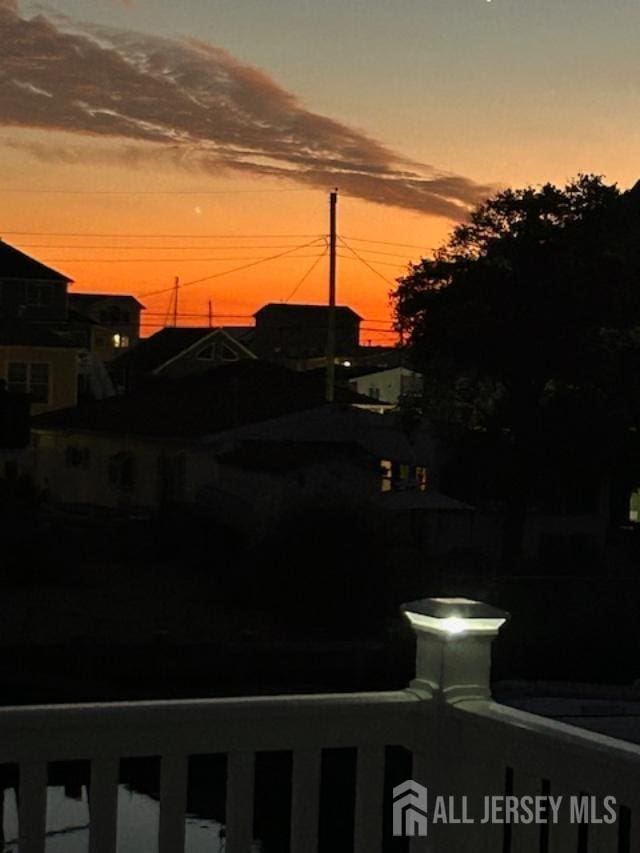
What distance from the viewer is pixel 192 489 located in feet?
117

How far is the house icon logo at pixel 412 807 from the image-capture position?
3.85m

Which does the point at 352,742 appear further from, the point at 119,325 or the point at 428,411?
the point at 119,325

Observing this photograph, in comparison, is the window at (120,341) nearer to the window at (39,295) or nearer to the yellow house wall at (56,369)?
the window at (39,295)

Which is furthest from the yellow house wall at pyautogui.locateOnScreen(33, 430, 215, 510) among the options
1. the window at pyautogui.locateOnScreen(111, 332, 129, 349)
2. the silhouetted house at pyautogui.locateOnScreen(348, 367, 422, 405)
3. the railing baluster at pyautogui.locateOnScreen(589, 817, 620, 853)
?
the window at pyautogui.locateOnScreen(111, 332, 129, 349)

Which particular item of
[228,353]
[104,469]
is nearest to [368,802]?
[104,469]

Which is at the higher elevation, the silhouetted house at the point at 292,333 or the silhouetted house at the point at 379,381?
the silhouetted house at the point at 292,333

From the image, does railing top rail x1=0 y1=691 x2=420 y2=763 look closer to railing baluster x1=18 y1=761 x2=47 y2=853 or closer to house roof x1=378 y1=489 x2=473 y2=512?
railing baluster x1=18 y1=761 x2=47 y2=853

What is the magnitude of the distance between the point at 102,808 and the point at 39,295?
2145 inches

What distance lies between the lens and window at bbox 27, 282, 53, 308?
56250mm

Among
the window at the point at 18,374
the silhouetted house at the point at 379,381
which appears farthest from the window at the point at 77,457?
the silhouetted house at the point at 379,381

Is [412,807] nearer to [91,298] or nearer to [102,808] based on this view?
[102,808]

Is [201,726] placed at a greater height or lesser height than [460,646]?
lesser

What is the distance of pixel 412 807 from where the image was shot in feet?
12.8

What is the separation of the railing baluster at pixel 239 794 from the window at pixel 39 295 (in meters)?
54.2
